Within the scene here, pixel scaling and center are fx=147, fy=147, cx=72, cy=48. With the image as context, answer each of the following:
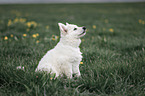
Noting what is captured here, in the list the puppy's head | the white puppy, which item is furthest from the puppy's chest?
the puppy's head

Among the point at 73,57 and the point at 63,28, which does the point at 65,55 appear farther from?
the point at 63,28

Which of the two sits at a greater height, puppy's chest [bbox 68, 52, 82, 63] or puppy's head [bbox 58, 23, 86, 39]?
puppy's head [bbox 58, 23, 86, 39]

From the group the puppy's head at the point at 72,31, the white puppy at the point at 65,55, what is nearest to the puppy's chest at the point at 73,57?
the white puppy at the point at 65,55

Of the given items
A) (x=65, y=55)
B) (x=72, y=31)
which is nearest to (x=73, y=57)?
(x=65, y=55)

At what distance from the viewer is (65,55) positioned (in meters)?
2.95

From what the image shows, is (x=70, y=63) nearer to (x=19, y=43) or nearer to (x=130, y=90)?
(x=130, y=90)

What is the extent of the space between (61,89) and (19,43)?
336 cm

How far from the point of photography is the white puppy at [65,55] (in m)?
2.91

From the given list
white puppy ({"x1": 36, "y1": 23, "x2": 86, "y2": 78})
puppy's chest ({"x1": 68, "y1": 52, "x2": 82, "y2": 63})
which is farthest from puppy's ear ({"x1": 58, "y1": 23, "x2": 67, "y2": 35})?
puppy's chest ({"x1": 68, "y1": 52, "x2": 82, "y2": 63})

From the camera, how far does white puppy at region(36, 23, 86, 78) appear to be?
2.91 metres

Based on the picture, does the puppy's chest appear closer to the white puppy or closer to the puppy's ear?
the white puppy

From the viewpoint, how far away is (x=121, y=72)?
3.23 metres

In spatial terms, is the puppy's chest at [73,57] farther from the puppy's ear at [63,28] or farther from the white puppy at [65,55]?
the puppy's ear at [63,28]

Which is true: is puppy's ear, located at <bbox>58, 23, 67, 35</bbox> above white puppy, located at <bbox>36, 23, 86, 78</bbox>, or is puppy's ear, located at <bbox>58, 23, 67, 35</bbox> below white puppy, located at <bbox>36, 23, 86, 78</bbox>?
above
